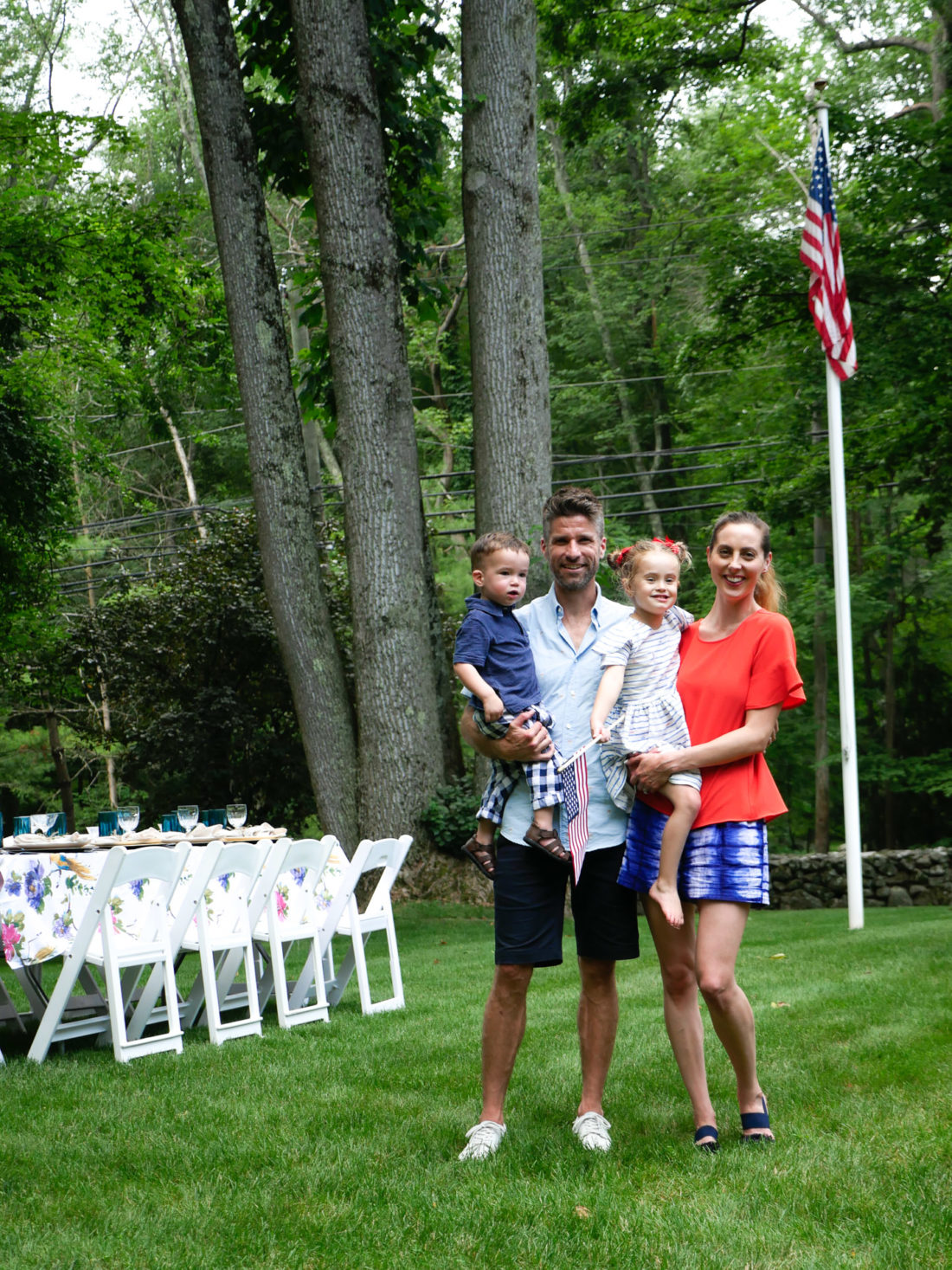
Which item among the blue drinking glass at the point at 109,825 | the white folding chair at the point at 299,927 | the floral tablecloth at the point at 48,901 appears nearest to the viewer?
the floral tablecloth at the point at 48,901

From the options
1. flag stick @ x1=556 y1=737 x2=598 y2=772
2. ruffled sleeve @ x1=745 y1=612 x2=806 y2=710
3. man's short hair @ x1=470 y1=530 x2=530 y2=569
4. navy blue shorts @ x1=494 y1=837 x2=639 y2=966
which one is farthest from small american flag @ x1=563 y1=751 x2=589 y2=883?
man's short hair @ x1=470 y1=530 x2=530 y2=569

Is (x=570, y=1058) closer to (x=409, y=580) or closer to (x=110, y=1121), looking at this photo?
(x=110, y=1121)

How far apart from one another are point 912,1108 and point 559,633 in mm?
2045

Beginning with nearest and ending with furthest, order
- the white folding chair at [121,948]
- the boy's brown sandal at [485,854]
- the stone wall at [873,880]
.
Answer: the boy's brown sandal at [485,854], the white folding chair at [121,948], the stone wall at [873,880]

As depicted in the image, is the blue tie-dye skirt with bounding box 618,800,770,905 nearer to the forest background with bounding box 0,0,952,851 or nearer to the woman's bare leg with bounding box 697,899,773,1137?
the woman's bare leg with bounding box 697,899,773,1137

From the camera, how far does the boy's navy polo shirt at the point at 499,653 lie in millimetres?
3775

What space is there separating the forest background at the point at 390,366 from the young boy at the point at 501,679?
7.18 meters

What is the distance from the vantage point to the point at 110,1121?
14.7ft

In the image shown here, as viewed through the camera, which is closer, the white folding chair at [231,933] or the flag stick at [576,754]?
the flag stick at [576,754]

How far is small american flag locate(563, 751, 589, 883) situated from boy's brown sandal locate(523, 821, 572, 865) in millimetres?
45

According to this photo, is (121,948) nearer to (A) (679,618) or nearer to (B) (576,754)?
(B) (576,754)

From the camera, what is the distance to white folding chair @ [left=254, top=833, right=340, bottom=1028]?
6.44m

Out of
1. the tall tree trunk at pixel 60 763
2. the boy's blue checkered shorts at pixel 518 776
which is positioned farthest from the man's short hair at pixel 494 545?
the tall tree trunk at pixel 60 763

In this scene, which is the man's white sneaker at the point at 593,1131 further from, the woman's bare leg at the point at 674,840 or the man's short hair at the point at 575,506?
the man's short hair at the point at 575,506
